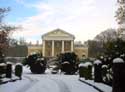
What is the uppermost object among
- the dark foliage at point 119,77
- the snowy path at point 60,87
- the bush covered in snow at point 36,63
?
the dark foliage at point 119,77

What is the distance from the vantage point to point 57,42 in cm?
13600

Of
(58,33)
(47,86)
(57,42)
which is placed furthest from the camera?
(57,42)

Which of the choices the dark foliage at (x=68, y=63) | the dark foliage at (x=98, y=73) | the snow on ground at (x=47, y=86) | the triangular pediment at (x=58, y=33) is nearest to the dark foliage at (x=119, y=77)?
the snow on ground at (x=47, y=86)

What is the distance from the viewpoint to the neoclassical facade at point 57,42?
5197 inches

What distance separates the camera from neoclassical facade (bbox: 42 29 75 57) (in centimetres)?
13200

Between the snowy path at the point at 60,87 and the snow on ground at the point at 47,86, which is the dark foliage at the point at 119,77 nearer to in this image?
the snow on ground at the point at 47,86

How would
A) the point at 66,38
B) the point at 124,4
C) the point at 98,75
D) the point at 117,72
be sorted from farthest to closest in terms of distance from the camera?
the point at 66,38 → the point at 98,75 → the point at 124,4 → the point at 117,72

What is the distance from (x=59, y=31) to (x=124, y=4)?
347 feet

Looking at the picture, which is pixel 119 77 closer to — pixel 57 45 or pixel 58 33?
pixel 58 33

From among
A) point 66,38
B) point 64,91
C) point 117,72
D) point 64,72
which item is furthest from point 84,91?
point 66,38

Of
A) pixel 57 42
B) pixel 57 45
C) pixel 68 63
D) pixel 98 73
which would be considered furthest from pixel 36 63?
pixel 57 45

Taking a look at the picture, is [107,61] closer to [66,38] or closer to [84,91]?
[84,91]

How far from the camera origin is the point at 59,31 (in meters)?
133

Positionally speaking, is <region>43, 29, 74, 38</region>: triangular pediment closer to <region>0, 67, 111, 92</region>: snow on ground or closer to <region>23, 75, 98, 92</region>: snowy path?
<region>23, 75, 98, 92</region>: snowy path
